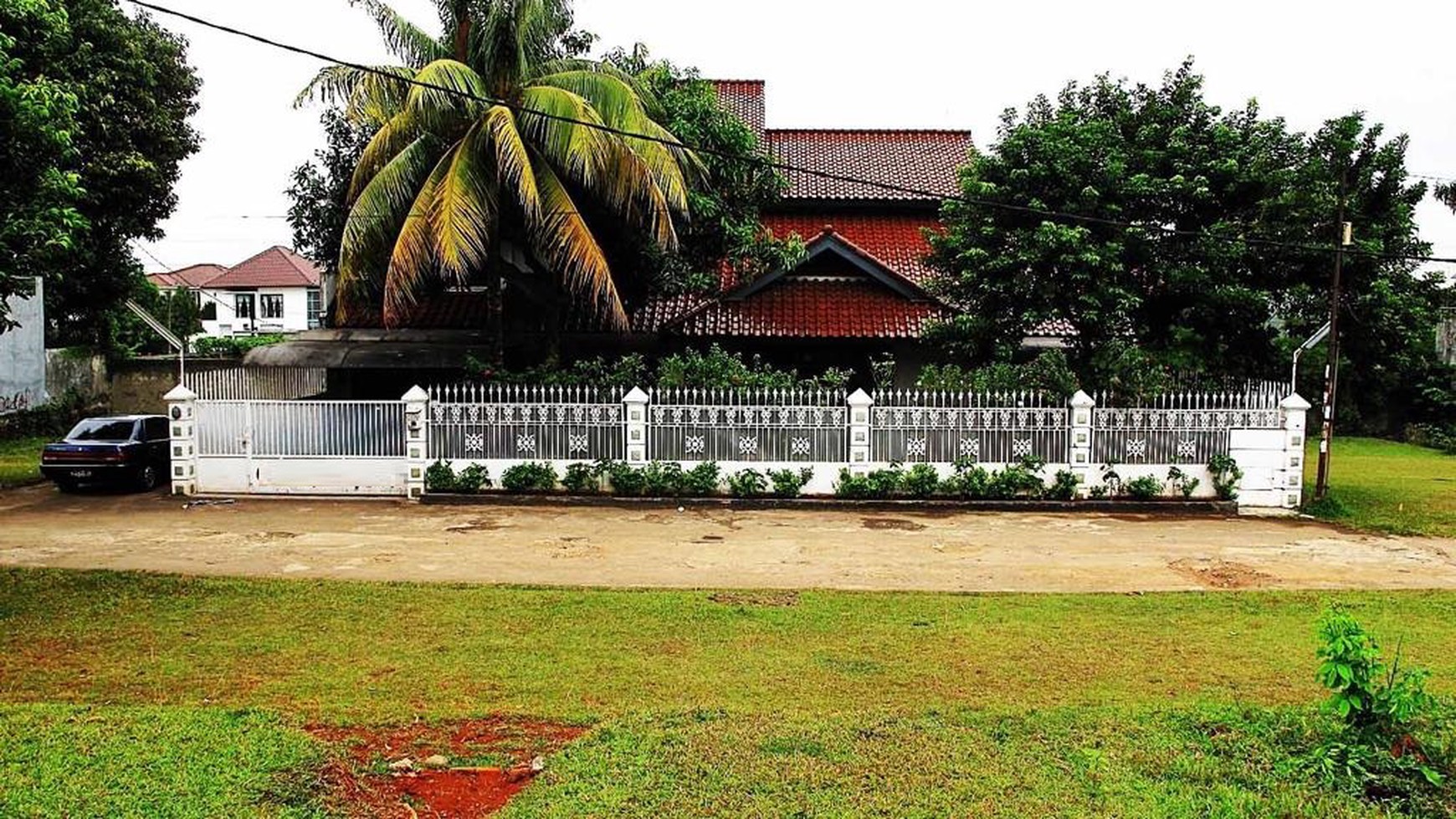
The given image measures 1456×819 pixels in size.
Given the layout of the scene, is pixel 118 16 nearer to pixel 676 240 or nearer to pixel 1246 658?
pixel 676 240

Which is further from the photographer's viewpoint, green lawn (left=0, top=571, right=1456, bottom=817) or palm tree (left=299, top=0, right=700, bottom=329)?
palm tree (left=299, top=0, right=700, bottom=329)

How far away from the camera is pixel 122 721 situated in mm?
5297

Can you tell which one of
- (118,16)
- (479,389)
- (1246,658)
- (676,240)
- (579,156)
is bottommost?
(1246,658)

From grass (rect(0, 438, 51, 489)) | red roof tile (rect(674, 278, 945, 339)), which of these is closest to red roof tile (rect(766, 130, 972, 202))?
red roof tile (rect(674, 278, 945, 339))

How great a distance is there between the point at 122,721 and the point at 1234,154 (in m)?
15.0

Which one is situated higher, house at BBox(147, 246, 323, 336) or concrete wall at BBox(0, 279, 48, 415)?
house at BBox(147, 246, 323, 336)

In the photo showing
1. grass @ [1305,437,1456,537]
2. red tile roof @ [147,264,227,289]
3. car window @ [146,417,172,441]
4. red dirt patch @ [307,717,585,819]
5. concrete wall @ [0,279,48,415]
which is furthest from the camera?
red tile roof @ [147,264,227,289]

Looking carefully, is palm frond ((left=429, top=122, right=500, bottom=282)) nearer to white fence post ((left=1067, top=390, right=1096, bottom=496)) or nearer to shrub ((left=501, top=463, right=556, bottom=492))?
shrub ((left=501, top=463, right=556, bottom=492))

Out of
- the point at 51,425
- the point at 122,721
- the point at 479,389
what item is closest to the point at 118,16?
the point at 51,425

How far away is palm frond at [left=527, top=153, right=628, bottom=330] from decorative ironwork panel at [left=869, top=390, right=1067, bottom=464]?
4.21 meters

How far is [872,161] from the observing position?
24516mm

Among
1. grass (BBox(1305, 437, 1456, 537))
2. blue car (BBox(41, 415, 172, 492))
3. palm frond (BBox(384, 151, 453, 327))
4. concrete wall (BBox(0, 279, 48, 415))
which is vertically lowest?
grass (BBox(1305, 437, 1456, 537))

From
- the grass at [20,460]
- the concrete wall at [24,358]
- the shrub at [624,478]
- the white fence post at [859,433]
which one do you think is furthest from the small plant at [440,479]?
the concrete wall at [24,358]

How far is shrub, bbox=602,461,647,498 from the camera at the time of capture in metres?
14.1
